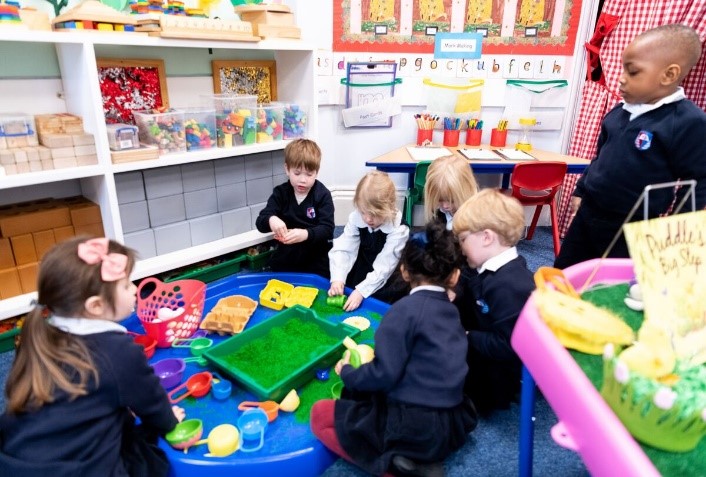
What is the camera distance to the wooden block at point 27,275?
1825 mm

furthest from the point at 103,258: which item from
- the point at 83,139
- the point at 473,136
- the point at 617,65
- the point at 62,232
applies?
the point at 617,65

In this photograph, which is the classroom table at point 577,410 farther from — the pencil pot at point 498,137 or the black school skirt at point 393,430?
the pencil pot at point 498,137

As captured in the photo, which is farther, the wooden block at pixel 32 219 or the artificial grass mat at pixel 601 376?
the wooden block at pixel 32 219

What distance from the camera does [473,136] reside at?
309 cm

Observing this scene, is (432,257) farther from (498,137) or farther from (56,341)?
(498,137)

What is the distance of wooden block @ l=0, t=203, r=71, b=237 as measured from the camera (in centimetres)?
177

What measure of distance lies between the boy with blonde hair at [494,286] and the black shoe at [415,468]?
0.34 m

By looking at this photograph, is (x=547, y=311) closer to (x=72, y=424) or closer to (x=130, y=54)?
(x=72, y=424)

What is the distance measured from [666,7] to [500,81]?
0.94 meters

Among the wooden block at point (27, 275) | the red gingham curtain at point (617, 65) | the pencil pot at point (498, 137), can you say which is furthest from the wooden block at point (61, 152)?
the red gingham curtain at point (617, 65)

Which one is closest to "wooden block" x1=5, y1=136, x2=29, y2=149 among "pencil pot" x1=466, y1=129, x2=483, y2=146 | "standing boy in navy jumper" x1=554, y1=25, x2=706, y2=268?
"standing boy in navy jumper" x1=554, y1=25, x2=706, y2=268

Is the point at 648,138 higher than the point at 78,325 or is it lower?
higher

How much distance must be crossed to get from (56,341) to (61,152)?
1.04 meters

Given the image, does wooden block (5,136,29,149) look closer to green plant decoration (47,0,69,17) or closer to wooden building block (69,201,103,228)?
wooden building block (69,201,103,228)
